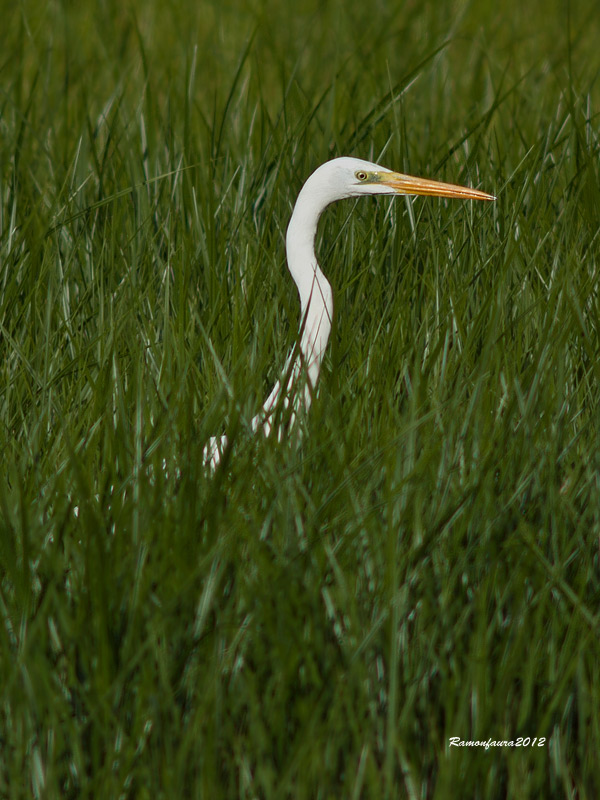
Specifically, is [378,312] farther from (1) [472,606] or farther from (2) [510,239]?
(1) [472,606]

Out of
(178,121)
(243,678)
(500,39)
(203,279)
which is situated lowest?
(243,678)

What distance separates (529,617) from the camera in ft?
4.16

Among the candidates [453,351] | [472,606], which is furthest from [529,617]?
[453,351]

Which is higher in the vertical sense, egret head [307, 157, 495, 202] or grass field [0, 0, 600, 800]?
egret head [307, 157, 495, 202]

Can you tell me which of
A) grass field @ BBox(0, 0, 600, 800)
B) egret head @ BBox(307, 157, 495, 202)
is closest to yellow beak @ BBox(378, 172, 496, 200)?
egret head @ BBox(307, 157, 495, 202)

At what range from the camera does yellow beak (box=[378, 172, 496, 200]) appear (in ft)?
6.23

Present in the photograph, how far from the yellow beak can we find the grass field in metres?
0.15

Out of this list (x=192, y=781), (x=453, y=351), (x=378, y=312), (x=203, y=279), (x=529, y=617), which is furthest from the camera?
(x=203, y=279)

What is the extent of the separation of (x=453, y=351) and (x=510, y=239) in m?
0.48

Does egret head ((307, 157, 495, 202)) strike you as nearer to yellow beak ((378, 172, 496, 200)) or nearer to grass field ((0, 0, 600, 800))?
yellow beak ((378, 172, 496, 200))

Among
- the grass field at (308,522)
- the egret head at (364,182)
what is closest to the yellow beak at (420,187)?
the egret head at (364,182)

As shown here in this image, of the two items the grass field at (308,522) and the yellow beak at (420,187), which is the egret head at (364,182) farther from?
the grass field at (308,522)

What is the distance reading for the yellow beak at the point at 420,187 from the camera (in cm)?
190

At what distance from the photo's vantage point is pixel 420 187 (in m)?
1.91
